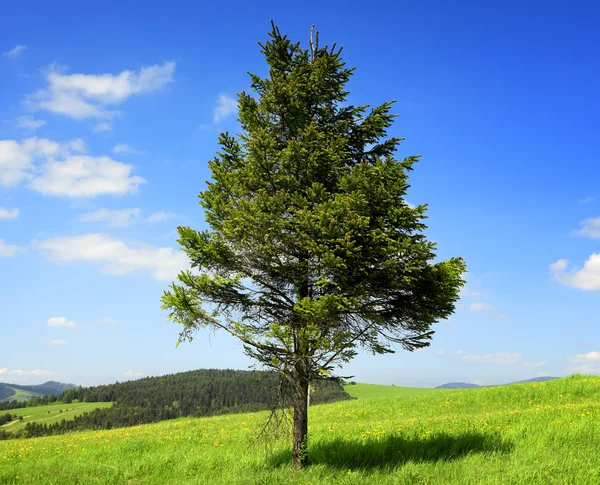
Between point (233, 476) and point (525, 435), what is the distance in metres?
9.08

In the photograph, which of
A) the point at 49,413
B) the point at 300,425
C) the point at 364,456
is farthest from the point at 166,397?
the point at 300,425

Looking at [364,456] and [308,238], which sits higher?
[308,238]

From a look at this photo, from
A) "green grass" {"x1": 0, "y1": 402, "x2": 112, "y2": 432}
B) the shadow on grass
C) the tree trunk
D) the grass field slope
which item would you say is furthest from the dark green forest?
the tree trunk

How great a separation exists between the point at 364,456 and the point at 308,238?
22.6 ft

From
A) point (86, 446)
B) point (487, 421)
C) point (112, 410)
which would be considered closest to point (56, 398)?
point (112, 410)

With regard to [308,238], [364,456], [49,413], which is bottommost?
[49,413]

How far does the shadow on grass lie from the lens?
431 inches

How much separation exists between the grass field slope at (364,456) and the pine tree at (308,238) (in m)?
1.64

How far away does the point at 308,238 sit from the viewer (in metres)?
9.30

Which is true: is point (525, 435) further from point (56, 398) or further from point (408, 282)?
point (56, 398)

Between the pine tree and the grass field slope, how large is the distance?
1640 mm

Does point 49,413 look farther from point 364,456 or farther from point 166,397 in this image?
point 364,456

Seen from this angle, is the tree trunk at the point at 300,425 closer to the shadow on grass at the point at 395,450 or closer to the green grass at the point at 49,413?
the shadow on grass at the point at 395,450

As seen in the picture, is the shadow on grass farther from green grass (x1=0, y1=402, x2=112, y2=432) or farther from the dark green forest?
green grass (x1=0, y1=402, x2=112, y2=432)
